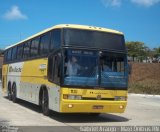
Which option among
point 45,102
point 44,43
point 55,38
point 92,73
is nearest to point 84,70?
point 92,73

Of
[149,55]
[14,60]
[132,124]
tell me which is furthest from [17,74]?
[149,55]

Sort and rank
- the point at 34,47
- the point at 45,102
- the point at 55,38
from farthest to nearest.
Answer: the point at 34,47 → the point at 45,102 → the point at 55,38

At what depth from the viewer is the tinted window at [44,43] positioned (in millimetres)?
16594

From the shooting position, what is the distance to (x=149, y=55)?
309 ft

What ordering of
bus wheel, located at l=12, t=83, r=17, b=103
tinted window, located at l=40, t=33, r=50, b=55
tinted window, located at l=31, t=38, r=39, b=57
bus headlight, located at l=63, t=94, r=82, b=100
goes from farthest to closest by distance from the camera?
bus wheel, located at l=12, t=83, r=17, b=103 < tinted window, located at l=31, t=38, r=39, b=57 < tinted window, located at l=40, t=33, r=50, b=55 < bus headlight, located at l=63, t=94, r=82, b=100

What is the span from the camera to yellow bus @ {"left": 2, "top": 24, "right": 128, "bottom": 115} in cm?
1435

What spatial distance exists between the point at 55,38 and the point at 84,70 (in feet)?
6.25

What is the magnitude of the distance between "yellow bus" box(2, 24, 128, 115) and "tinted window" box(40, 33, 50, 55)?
52mm

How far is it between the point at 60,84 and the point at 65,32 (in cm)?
190

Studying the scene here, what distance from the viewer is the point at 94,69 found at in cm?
1465

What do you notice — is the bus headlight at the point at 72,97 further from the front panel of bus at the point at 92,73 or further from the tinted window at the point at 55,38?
the tinted window at the point at 55,38

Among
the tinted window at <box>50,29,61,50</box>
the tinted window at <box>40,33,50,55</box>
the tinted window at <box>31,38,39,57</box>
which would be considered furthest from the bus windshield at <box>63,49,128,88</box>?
the tinted window at <box>31,38,39,57</box>

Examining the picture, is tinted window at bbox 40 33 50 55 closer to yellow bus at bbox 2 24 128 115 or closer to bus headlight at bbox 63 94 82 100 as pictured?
yellow bus at bbox 2 24 128 115

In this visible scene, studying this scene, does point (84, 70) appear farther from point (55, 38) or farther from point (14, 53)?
point (14, 53)
